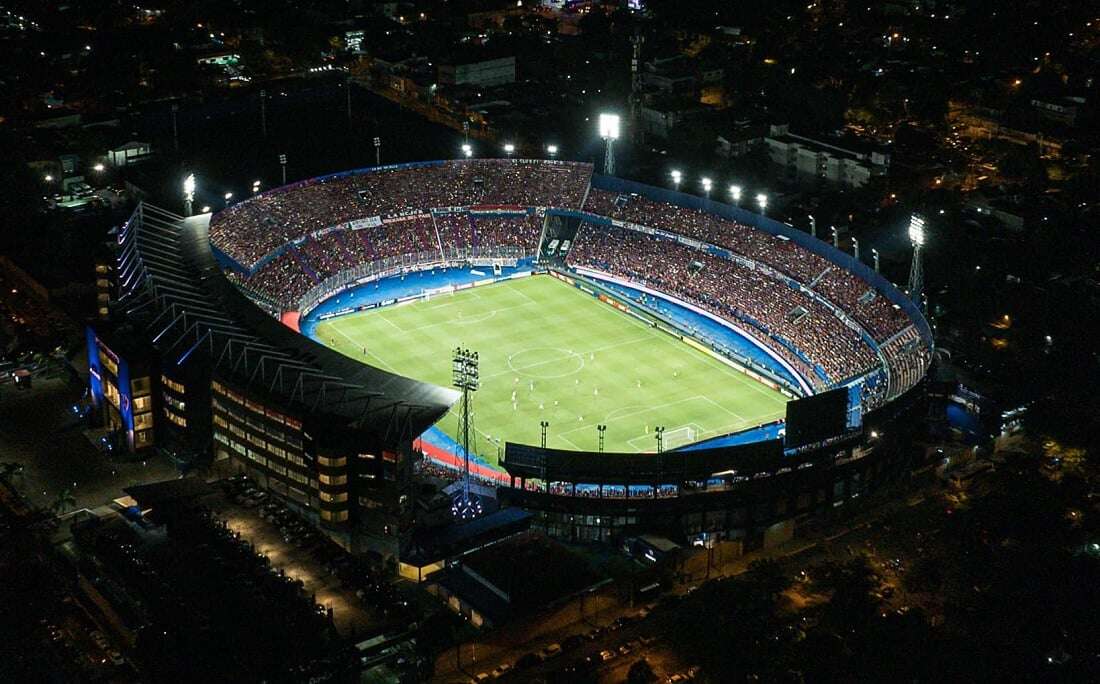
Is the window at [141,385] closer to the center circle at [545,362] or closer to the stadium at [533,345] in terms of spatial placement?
the stadium at [533,345]

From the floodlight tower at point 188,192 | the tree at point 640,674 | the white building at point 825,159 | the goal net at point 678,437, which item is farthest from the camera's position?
the white building at point 825,159

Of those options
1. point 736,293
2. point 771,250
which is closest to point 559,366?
point 736,293

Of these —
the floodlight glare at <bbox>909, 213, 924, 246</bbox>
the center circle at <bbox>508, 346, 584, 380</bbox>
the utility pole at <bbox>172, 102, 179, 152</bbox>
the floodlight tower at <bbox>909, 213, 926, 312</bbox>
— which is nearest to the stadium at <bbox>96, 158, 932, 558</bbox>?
the center circle at <bbox>508, 346, 584, 380</bbox>

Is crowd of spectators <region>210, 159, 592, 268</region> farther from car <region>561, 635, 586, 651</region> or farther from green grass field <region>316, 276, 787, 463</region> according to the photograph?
car <region>561, 635, 586, 651</region>

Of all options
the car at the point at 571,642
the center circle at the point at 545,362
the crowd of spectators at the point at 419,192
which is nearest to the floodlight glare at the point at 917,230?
the center circle at the point at 545,362

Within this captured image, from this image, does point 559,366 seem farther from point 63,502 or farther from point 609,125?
point 63,502

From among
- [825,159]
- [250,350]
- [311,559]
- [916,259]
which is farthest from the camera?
[825,159]

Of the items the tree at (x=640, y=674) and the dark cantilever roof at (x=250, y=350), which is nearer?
the tree at (x=640, y=674)
